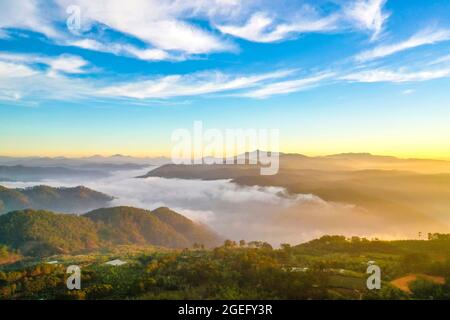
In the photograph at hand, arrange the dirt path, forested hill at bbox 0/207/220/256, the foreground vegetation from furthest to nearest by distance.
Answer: forested hill at bbox 0/207/220/256 → the dirt path → the foreground vegetation

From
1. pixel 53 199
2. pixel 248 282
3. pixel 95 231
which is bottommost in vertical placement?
pixel 95 231

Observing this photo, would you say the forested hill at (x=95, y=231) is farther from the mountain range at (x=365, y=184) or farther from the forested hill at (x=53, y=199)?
the forested hill at (x=53, y=199)

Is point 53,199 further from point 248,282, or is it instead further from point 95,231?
point 248,282

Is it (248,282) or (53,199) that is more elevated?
(248,282)

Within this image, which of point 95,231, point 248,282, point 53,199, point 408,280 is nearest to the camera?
point 248,282

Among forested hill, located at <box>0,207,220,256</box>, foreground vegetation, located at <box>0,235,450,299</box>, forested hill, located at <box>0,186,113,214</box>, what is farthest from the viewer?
forested hill, located at <box>0,186,113,214</box>

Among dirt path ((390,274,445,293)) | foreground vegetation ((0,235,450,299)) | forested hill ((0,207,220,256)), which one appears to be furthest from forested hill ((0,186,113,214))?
dirt path ((390,274,445,293))

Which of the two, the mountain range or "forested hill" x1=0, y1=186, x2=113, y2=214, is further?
"forested hill" x1=0, y1=186, x2=113, y2=214

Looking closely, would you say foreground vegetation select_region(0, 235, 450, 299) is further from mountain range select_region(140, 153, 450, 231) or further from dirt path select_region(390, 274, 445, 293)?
mountain range select_region(140, 153, 450, 231)

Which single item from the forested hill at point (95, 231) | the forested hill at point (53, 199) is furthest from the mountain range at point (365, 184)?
the forested hill at point (53, 199)

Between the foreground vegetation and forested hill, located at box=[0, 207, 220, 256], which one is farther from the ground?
the foreground vegetation

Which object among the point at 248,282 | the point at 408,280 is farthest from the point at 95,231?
the point at 408,280
